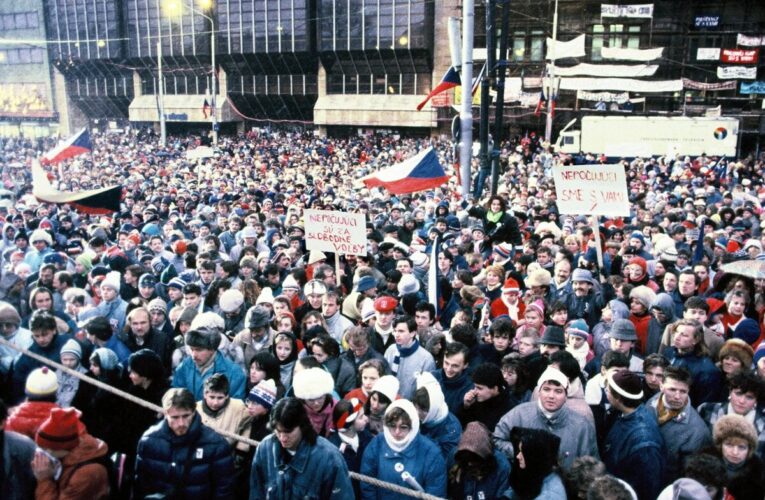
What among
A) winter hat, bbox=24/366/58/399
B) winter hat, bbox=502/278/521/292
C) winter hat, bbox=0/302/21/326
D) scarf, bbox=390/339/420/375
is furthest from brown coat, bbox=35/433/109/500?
winter hat, bbox=502/278/521/292

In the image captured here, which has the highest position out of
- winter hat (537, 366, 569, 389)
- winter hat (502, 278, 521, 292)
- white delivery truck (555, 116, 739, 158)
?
winter hat (537, 366, 569, 389)

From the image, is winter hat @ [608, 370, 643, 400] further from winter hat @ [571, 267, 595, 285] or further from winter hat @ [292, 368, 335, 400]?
winter hat @ [571, 267, 595, 285]

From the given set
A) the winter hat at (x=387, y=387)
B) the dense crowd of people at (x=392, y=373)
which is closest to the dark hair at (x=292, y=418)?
the dense crowd of people at (x=392, y=373)

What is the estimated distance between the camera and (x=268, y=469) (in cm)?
342

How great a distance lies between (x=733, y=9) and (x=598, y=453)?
36.9 metres

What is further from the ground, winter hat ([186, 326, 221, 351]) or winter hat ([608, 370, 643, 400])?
winter hat ([608, 370, 643, 400])

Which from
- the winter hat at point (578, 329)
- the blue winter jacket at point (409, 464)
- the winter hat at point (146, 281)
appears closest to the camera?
the blue winter jacket at point (409, 464)

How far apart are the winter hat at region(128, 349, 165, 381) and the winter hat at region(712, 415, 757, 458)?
3448 mm

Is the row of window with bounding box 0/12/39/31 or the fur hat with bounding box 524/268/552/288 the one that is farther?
the row of window with bounding box 0/12/39/31

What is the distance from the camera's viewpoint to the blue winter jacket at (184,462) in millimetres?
3564

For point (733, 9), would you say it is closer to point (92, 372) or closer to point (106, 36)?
point (92, 372)

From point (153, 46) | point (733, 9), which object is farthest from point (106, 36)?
point (733, 9)

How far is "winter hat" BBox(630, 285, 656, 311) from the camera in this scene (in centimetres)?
608

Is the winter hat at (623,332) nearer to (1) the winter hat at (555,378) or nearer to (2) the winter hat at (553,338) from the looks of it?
(2) the winter hat at (553,338)
